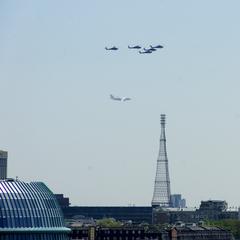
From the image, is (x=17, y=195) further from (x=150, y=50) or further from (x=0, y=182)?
(x=150, y=50)

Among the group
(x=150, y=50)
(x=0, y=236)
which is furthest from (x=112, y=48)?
(x=0, y=236)

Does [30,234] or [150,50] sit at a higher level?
[150,50]

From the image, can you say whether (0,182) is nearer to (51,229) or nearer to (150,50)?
(51,229)

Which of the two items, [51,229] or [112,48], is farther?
[112,48]

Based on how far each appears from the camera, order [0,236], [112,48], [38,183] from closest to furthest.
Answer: [0,236] < [38,183] < [112,48]

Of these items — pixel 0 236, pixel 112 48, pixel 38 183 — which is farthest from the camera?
pixel 112 48

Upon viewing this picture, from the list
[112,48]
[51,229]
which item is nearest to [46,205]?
[51,229]
